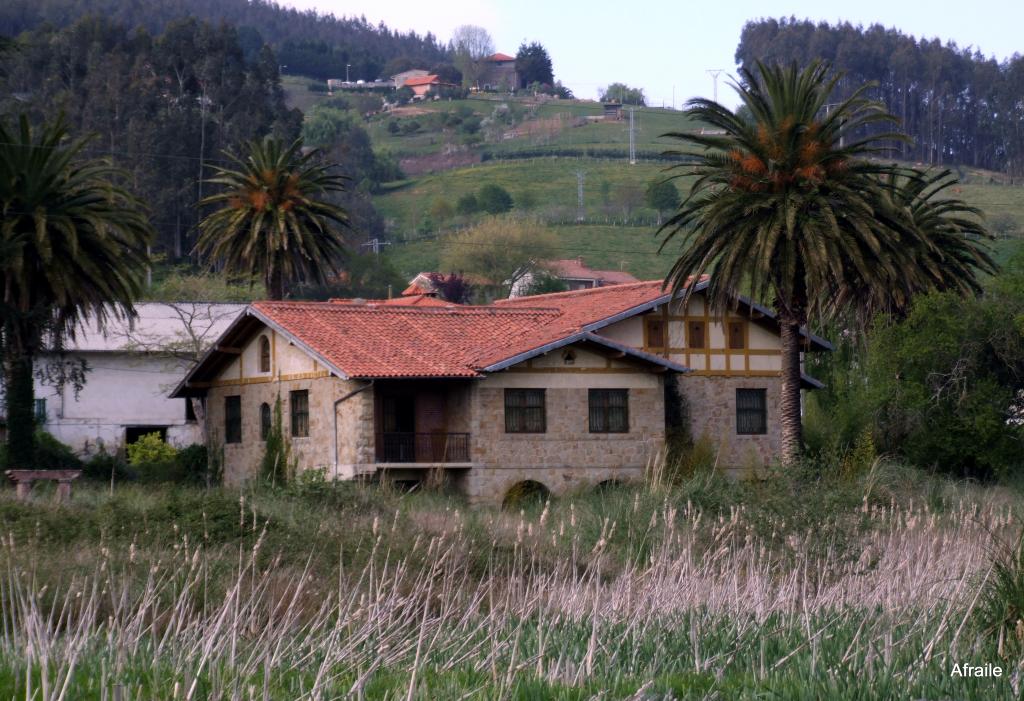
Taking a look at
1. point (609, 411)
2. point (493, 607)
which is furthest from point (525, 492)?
point (493, 607)

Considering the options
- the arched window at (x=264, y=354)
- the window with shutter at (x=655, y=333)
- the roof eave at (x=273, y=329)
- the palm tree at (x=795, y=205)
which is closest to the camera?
the palm tree at (x=795, y=205)

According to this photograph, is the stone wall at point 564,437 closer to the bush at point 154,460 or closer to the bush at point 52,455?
the bush at point 154,460

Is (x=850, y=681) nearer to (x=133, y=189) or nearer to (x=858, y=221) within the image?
(x=858, y=221)

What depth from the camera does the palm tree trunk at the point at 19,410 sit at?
129ft

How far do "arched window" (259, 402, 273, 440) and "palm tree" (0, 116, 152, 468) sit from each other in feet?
16.8

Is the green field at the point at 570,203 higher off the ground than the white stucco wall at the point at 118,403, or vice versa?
the green field at the point at 570,203

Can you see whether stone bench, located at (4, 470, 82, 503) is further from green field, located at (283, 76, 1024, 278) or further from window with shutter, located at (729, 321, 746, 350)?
green field, located at (283, 76, 1024, 278)

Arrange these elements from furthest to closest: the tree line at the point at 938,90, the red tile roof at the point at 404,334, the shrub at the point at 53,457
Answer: the tree line at the point at 938,90, the shrub at the point at 53,457, the red tile roof at the point at 404,334

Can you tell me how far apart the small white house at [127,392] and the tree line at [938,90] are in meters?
81.3

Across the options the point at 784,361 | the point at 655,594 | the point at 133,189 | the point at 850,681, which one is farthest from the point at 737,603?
the point at 133,189

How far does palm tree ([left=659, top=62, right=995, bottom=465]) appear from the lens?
35.3 meters

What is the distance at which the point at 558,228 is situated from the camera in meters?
114

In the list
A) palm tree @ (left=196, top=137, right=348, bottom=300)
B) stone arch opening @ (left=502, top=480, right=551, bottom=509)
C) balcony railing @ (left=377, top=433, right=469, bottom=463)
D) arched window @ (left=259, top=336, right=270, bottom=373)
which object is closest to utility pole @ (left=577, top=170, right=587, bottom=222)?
palm tree @ (left=196, top=137, right=348, bottom=300)

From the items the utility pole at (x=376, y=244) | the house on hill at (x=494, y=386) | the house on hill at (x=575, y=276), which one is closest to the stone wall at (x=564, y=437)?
the house on hill at (x=494, y=386)
